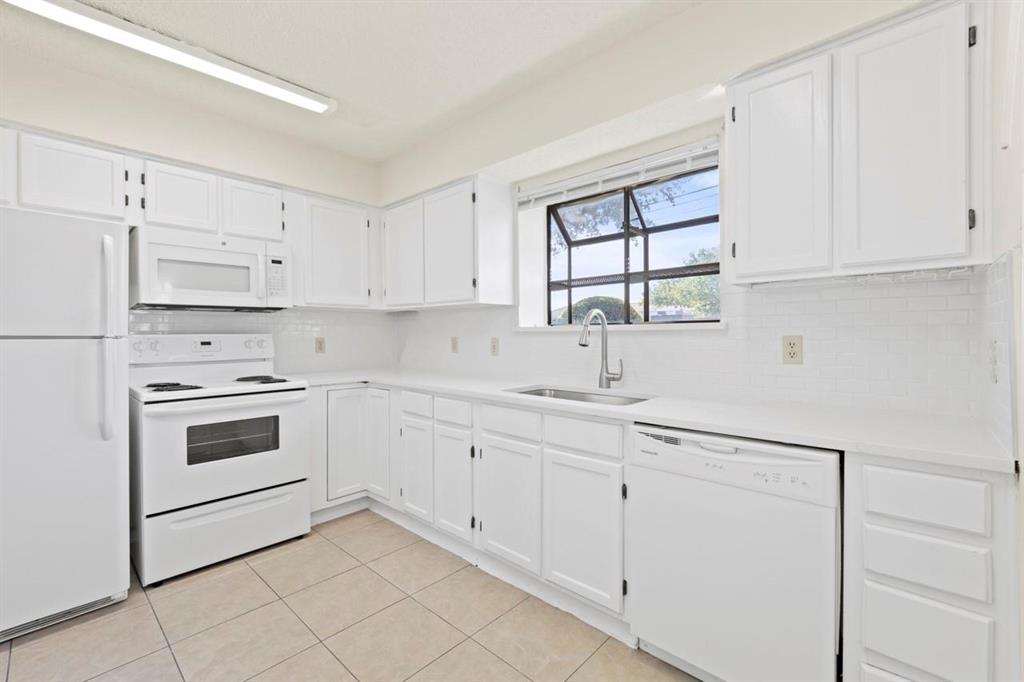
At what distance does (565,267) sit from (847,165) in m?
1.70

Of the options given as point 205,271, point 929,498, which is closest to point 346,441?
point 205,271

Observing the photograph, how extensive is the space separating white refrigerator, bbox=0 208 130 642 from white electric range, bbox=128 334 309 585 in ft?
0.54

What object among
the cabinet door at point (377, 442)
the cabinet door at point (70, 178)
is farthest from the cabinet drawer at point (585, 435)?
the cabinet door at point (70, 178)

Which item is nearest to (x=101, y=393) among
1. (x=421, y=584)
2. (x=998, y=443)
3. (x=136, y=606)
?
(x=136, y=606)

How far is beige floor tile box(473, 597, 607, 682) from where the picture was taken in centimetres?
172

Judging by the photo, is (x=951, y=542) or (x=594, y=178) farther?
(x=594, y=178)

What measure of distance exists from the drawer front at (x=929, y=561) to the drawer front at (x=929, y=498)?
50 millimetres

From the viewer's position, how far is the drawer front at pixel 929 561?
114 centimetres

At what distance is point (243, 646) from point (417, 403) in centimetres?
135

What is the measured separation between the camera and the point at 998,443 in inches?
49.2

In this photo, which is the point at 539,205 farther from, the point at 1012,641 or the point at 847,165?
the point at 1012,641

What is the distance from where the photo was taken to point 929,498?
120 cm

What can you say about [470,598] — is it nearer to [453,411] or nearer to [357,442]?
[453,411]

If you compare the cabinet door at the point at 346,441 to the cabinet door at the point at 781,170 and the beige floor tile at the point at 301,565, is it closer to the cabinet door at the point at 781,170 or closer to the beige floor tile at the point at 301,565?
the beige floor tile at the point at 301,565
